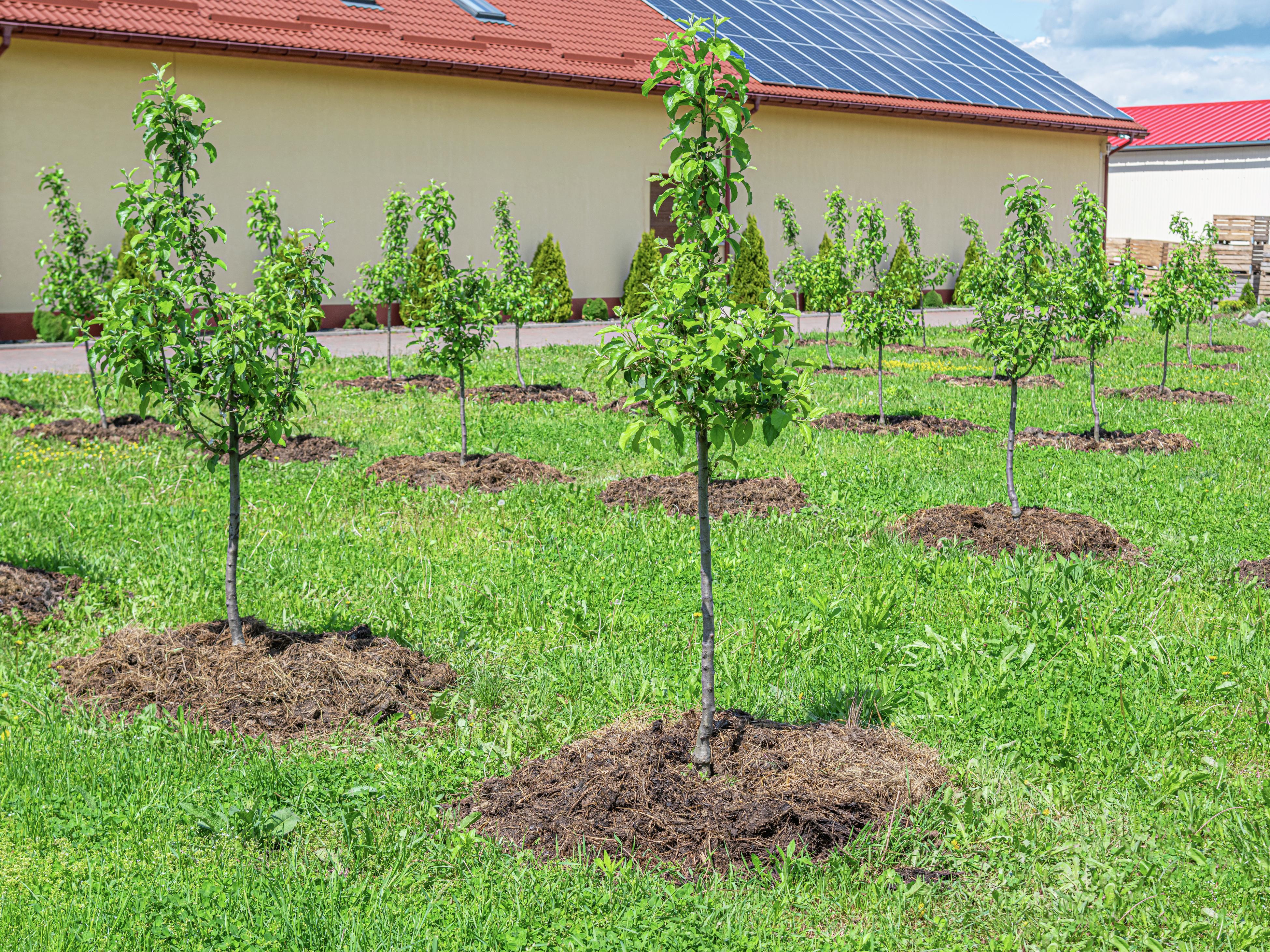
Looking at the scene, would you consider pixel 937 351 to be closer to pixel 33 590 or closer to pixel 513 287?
pixel 513 287

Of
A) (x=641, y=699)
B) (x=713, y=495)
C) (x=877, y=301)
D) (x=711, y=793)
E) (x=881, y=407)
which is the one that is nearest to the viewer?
(x=711, y=793)

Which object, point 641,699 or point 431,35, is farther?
point 431,35

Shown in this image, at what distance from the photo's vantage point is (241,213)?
20250 mm

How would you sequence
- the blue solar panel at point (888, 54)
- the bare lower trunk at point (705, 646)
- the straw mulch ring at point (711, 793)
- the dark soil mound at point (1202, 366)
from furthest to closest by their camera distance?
the blue solar panel at point (888, 54) < the dark soil mound at point (1202, 366) < the bare lower trunk at point (705, 646) < the straw mulch ring at point (711, 793)

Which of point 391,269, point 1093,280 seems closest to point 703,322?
point 1093,280

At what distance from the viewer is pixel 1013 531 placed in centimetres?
802

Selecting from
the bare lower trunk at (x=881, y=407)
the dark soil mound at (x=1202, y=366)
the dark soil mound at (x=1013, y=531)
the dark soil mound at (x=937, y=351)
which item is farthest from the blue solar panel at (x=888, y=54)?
the dark soil mound at (x=1013, y=531)

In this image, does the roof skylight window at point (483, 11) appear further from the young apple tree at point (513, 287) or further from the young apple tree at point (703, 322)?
the young apple tree at point (703, 322)

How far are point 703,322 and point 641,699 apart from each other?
2.02 metres

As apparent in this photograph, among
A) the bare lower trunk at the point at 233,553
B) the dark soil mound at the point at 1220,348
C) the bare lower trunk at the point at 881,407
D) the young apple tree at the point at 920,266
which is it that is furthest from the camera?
the young apple tree at the point at 920,266

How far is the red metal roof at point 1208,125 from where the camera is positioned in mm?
42625

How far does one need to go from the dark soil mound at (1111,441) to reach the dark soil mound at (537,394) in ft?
16.6

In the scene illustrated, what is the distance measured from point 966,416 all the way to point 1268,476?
146 inches

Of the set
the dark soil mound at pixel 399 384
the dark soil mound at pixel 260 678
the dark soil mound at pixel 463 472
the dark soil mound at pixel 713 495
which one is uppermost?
the dark soil mound at pixel 399 384
